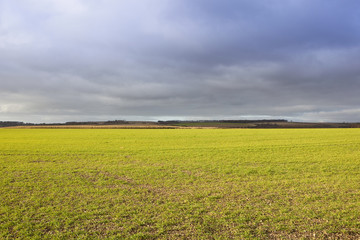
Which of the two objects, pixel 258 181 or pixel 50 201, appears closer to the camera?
pixel 50 201

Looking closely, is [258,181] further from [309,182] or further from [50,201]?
[50,201]

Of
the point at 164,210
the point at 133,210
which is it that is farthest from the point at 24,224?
the point at 164,210

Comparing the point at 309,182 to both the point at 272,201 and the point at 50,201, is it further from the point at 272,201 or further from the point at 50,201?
the point at 50,201

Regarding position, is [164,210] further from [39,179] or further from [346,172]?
[346,172]

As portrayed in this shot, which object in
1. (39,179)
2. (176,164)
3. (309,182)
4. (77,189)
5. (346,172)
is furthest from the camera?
(176,164)

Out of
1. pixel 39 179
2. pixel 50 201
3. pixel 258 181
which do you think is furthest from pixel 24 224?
pixel 258 181

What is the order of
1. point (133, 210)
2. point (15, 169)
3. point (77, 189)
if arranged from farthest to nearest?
point (15, 169)
point (77, 189)
point (133, 210)

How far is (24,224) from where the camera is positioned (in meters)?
8.75

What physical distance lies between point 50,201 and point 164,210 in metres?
5.41

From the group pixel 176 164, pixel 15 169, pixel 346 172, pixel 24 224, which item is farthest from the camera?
pixel 176 164

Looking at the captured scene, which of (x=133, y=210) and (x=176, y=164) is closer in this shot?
(x=133, y=210)

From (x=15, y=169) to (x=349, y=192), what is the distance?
22083 millimetres

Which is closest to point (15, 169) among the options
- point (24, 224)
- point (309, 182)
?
point (24, 224)

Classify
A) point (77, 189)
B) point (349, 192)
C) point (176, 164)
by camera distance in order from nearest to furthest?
point (349, 192)
point (77, 189)
point (176, 164)
